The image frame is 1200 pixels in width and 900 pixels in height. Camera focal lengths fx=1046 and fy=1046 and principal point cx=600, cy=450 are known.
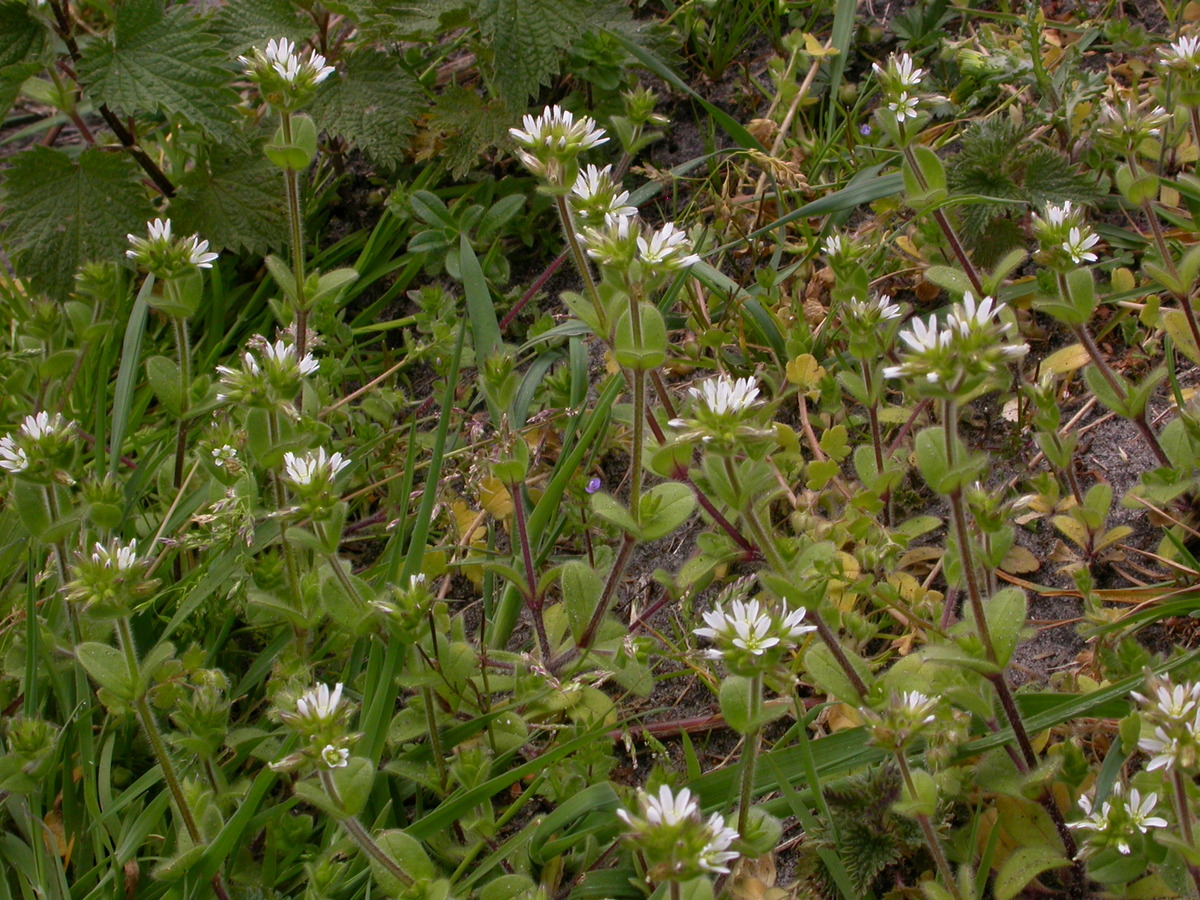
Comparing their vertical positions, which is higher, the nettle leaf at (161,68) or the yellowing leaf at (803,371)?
the nettle leaf at (161,68)

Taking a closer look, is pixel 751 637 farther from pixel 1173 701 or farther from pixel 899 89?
pixel 899 89

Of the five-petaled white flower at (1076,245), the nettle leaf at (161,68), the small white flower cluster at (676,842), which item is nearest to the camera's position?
the small white flower cluster at (676,842)

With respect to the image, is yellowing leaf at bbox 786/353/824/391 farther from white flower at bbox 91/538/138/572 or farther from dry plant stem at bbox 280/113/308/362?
white flower at bbox 91/538/138/572

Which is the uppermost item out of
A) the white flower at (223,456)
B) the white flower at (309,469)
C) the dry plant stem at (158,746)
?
the white flower at (223,456)

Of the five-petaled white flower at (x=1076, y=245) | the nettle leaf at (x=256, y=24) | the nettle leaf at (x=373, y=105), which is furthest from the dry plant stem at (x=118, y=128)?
the five-petaled white flower at (x=1076, y=245)

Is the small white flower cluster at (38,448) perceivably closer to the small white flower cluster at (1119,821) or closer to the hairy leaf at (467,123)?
the hairy leaf at (467,123)

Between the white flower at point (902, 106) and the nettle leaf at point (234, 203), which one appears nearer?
the white flower at point (902, 106)

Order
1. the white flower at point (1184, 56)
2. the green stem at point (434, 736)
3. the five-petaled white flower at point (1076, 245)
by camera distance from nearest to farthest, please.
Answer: the green stem at point (434, 736) → the five-petaled white flower at point (1076, 245) → the white flower at point (1184, 56)
